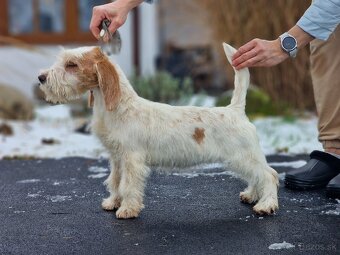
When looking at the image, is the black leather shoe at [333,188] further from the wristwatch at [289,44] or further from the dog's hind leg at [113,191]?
the dog's hind leg at [113,191]

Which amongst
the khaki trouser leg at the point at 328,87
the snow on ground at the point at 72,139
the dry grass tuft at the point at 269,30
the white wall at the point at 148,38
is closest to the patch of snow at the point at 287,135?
the snow on ground at the point at 72,139

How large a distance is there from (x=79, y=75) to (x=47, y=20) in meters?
6.33

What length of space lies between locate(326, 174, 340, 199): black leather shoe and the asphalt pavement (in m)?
0.05

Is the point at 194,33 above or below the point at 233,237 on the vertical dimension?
above

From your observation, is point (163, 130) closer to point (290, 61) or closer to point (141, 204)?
point (141, 204)

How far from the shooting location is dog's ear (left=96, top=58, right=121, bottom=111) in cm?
318

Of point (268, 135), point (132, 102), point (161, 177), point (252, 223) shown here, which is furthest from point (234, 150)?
point (268, 135)

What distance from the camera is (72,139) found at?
598cm

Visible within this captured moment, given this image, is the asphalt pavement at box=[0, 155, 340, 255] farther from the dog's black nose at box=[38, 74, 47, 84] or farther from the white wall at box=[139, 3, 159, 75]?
the white wall at box=[139, 3, 159, 75]

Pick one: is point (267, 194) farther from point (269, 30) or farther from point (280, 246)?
point (269, 30)

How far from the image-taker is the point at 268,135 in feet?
19.5

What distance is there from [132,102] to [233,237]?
91cm

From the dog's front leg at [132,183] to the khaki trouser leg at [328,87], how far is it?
1.48 metres

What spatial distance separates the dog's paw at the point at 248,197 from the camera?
140 inches
